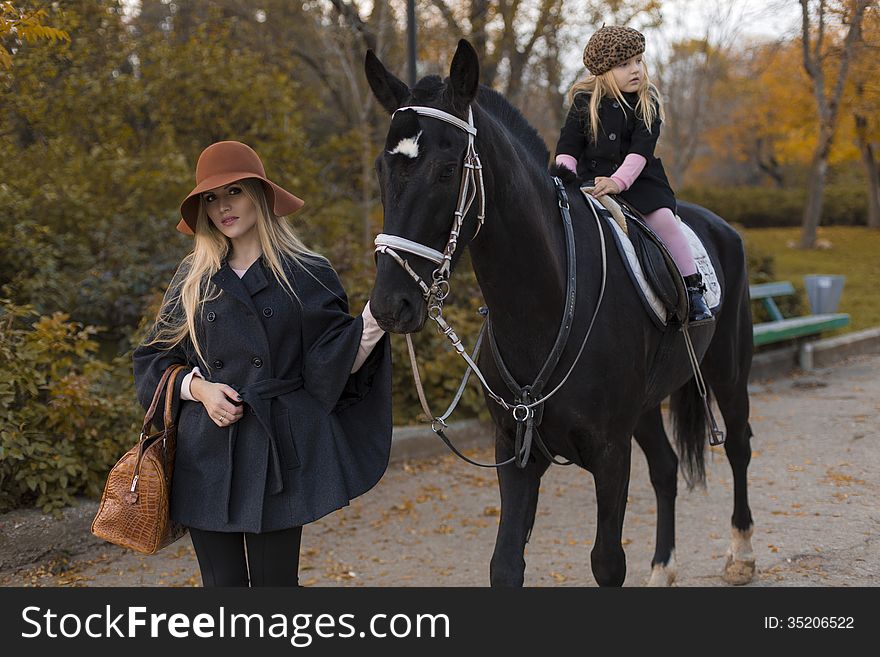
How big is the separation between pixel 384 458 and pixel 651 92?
202 centimetres

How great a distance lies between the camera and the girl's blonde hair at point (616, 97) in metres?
3.66

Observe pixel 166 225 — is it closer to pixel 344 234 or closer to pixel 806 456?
pixel 344 234

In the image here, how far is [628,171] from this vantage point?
3623mm

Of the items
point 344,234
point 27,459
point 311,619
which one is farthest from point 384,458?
point 344,234

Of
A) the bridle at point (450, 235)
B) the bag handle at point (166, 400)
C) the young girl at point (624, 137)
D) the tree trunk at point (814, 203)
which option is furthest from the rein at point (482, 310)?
the tree trunk at point (814, 203)

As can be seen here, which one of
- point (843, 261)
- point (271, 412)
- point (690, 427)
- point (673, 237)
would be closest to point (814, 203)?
point (843, 261)

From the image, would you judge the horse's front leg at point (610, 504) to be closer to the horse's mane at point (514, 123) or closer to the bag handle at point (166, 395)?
the horse's mane at point (514, 123)

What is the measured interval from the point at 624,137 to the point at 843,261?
720 inches

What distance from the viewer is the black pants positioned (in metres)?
2.83

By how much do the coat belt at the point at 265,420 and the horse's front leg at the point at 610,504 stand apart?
1170 millimetres

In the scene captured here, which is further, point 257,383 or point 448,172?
point 257,383

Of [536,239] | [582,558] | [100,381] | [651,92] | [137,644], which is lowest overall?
[582,558]

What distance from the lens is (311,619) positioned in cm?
286

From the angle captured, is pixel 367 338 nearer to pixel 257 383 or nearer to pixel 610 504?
pixel 257 383
